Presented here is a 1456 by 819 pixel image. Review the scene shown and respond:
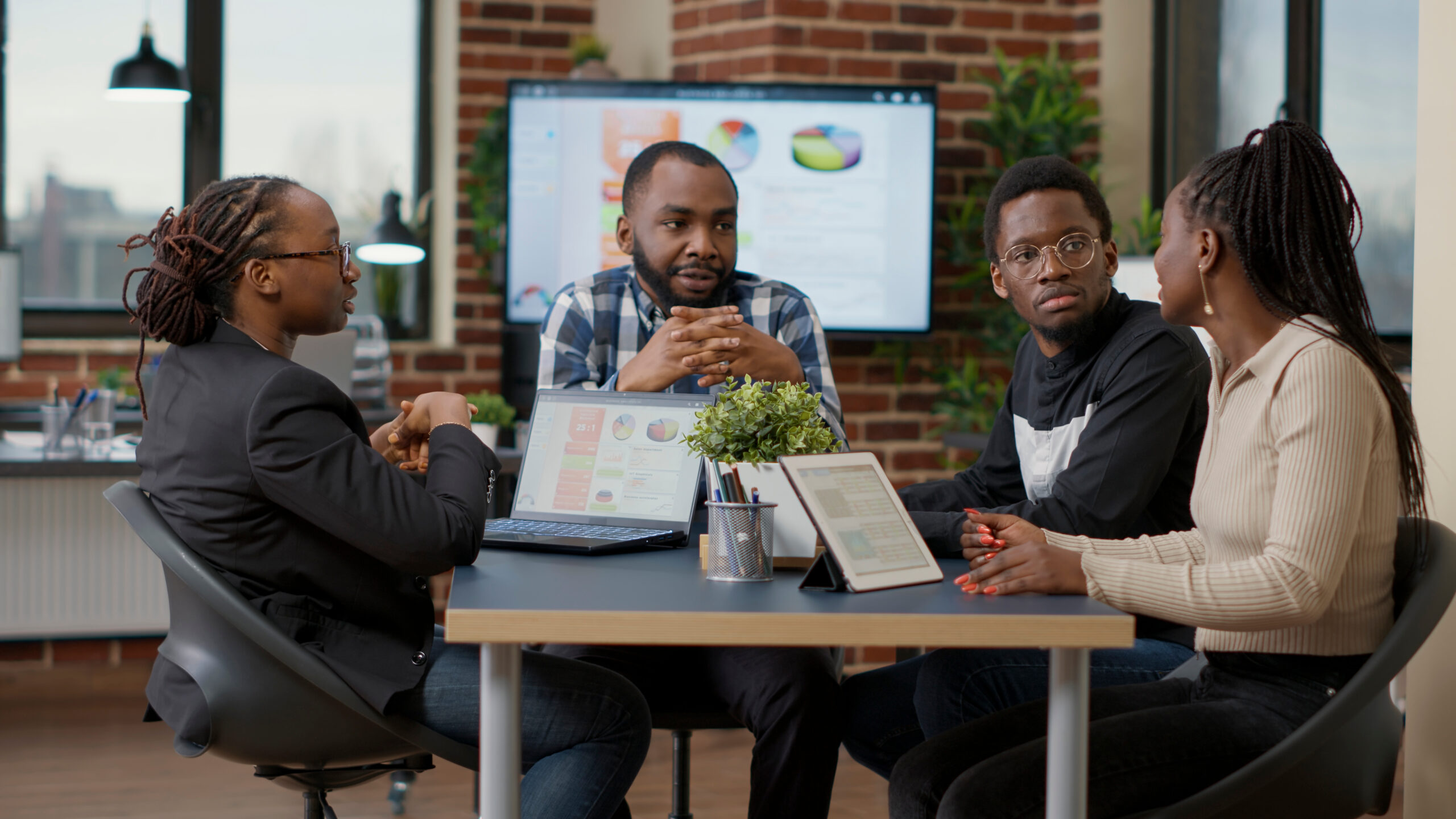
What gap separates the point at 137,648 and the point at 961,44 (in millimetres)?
3269

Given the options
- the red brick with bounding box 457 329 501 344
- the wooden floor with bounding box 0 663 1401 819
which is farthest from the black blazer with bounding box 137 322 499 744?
the red brick with bounding box 457 329 501 344

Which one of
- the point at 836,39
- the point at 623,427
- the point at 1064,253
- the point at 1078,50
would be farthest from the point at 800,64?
the point at 623,427

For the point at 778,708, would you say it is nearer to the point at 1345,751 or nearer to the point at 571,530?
the point at 571,530

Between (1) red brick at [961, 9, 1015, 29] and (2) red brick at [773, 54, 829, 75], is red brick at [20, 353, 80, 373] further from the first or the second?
(1) red brick at [961, 9, 1015, 29]

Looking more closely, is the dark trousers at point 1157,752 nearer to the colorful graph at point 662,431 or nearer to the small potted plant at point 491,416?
the colorful graph at point 662,431

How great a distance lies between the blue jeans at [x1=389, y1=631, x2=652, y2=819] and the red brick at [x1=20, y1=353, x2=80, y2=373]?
3.15m

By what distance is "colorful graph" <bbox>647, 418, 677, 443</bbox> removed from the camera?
179 cm

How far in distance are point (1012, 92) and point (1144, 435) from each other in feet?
7.90

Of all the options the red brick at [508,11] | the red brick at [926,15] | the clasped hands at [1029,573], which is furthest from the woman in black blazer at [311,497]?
the red brick at [508,11]

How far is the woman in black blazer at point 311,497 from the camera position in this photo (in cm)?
143

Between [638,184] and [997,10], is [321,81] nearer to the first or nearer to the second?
[997,10]

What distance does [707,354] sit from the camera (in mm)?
1940

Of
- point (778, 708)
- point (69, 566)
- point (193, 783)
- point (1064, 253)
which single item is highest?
point (1064, 253)

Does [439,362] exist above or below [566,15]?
below
